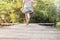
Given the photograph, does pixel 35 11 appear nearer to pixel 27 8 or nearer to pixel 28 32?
pixel 27 8

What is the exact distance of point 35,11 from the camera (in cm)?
291

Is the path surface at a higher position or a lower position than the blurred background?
lower

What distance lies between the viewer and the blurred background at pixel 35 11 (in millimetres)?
2896

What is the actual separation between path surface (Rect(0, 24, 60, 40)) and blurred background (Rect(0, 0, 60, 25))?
0.20 feet

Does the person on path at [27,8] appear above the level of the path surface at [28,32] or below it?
above

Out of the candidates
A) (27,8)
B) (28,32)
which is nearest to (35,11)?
(27,8)

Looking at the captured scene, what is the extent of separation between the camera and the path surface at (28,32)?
2855 millimetres

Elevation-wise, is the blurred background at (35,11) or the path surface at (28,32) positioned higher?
the blurred background at (35,11)

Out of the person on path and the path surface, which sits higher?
the person on path

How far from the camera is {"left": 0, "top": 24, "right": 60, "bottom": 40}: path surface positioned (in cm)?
286

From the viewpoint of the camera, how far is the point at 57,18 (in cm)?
288

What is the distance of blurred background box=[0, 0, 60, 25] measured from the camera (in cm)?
290

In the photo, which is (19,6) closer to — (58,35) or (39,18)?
(39,18)

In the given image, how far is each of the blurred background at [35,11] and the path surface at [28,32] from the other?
62 mm
